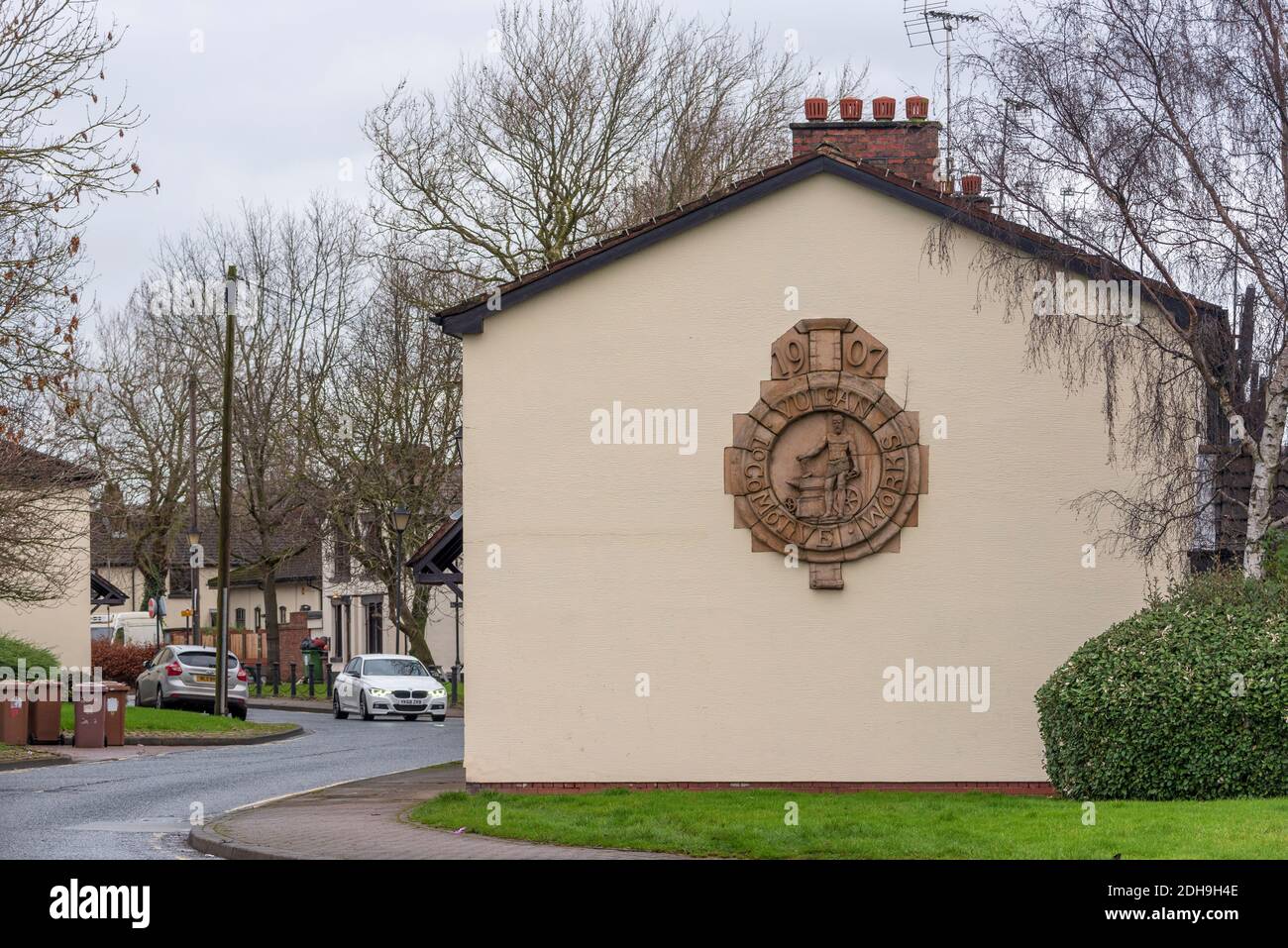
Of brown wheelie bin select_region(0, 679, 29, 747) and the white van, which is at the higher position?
the white van

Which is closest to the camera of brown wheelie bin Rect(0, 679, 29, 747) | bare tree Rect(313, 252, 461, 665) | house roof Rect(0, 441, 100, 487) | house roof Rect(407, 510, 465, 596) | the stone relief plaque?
the stone relief plaque

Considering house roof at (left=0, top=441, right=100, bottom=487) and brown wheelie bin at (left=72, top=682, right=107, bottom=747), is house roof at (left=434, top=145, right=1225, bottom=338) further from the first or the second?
brown wheelie bin at (left=72, top=682, right=107, bottom=747)

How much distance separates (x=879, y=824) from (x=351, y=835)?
446 cm

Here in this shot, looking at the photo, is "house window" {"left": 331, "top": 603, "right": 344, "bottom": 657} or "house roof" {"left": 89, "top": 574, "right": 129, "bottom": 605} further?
"house window" {"left": 331, "top": 603, "right": 344, "bottom": 657}

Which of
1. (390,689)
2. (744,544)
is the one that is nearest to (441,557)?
(744,544)

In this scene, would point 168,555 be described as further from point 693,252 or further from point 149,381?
point 693,252

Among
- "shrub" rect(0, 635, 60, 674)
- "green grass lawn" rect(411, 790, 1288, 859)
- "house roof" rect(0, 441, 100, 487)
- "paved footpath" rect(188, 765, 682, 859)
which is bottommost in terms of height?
"paved footpath" rect(188, 765, 682, 859)

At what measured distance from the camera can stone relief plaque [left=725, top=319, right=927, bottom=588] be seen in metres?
17.4

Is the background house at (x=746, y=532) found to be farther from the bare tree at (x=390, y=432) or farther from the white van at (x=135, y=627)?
the white van at (x=135, y=627)

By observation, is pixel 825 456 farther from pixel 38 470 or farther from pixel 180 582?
pixel 180 582

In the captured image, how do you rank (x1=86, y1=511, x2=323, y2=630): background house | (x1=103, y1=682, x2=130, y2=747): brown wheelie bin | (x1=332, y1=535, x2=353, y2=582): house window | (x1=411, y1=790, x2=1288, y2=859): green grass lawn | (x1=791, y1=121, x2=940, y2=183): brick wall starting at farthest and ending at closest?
(x1=86, y1=511, x2=323, y2=630): background house
(x1=332, y1=535, x2=353, y2=582): house window
(x1=103, y1=682, x2=130, y2=747): brown wheelie bin
(x1=791, y1=121, x2=940, y2=183): brick wall
(x1=411, y1=790, x2=1288, y2=859): green grass lawn

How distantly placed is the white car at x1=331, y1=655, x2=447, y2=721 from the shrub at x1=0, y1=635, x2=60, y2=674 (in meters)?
6.75

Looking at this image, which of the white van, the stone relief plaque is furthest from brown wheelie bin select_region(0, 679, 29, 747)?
the white van

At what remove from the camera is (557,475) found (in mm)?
17781
